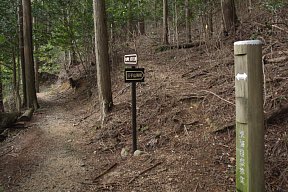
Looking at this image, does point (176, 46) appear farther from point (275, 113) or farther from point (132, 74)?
point (275, 113)

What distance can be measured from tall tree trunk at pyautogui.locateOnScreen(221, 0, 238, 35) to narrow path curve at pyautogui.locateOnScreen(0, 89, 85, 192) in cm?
655

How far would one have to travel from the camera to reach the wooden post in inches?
94.7

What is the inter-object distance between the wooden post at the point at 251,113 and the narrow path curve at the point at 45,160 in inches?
156

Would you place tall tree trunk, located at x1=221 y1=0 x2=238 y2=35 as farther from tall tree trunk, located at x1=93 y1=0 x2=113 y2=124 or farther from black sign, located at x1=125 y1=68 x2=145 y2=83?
black sign, located at x1=125 y1=68 x2=145 y2=83

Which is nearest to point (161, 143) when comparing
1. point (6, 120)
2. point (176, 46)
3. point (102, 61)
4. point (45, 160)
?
point (45, 160)

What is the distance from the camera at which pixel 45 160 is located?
7.32 meters

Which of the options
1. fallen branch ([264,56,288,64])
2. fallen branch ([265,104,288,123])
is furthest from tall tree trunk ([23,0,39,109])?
fallen branch ([265,104,288,123])

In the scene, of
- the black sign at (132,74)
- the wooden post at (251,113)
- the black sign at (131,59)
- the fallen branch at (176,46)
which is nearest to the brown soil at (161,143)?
the black sign at (132,74)

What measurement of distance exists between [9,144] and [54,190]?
14.1ft

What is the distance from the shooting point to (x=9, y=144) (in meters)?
9.19

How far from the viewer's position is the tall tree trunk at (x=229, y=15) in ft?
35.2

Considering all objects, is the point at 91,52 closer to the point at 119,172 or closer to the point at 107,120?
the point at 107,120

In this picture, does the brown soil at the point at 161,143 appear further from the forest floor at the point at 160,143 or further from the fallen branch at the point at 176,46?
the fallen branch at the point at 176,46

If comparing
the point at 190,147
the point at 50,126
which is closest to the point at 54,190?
the point at 190,147
